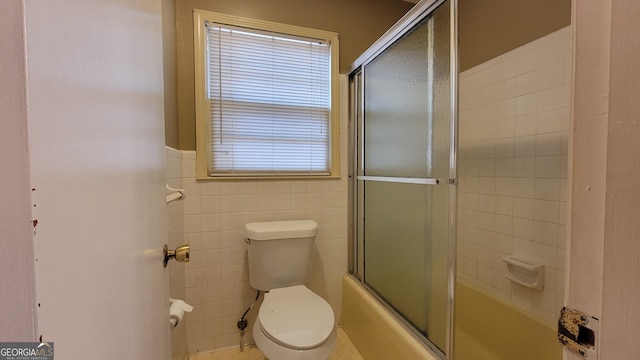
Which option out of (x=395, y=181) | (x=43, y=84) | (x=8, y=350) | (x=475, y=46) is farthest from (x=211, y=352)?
(x=475, y=46)

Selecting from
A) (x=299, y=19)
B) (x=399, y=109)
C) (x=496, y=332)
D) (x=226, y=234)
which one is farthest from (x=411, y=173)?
(x=299, y=19)

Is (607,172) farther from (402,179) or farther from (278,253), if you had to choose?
(278,253)

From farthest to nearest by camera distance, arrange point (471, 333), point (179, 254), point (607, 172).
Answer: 1. point (471, 333)
2. point (179, 254)
3. point (607, 172)

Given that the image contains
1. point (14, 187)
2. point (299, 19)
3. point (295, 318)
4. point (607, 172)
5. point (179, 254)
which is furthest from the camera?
point (299, 19)

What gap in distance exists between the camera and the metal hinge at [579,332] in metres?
0.36

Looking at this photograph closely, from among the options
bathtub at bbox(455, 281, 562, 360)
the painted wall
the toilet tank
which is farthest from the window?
the painted wall

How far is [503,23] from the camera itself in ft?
4.84

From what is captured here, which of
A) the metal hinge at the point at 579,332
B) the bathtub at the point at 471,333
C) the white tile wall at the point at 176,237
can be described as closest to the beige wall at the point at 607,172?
the metal hinge at the point at 579,332

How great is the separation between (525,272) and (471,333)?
0.47m

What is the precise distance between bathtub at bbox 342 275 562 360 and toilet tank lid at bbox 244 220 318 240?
0.53 m

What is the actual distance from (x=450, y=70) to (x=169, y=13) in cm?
141

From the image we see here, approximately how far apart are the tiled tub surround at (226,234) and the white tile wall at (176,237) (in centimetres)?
7

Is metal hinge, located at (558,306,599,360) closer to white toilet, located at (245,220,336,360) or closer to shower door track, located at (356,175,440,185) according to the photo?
shower door track, located at (356,175,440,185)

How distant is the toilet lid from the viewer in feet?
3.87
